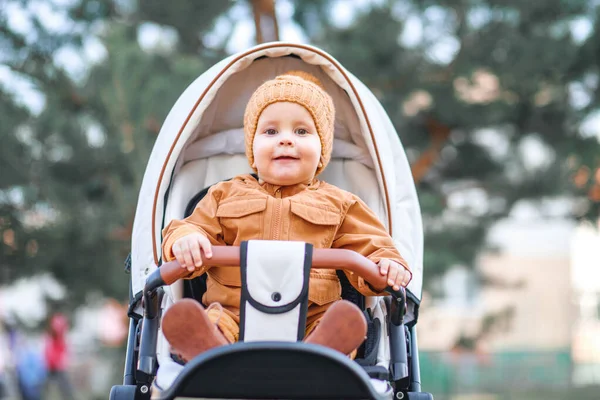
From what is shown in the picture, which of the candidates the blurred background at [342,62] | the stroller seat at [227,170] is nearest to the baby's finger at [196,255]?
the stroller seat at [227,170]

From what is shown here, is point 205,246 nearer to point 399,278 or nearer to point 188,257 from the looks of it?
point 188,257

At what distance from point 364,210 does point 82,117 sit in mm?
7123

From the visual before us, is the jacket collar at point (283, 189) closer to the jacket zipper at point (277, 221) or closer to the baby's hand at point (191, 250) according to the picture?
the jacket zipper at point (277, 221)

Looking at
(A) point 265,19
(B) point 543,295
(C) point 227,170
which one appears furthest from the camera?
(B) point 543,295

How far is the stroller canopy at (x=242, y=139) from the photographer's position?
3107mm

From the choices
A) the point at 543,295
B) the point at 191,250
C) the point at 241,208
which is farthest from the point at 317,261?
the point at 543,295

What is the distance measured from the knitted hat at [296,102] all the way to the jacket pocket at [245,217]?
25 cm

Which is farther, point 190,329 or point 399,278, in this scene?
point 399,278

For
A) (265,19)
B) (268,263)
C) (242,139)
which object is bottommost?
(268,263)

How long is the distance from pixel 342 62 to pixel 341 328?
6.44 meters

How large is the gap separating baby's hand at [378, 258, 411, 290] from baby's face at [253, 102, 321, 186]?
468 mm

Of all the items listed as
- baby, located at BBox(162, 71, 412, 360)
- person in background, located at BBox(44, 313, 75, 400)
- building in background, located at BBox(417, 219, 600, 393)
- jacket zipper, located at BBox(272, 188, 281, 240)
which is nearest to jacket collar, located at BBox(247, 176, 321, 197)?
baby, located at BBox(162, 71, 412, 360)

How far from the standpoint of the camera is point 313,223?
284cm

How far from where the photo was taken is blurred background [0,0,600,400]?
8.62 m
